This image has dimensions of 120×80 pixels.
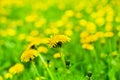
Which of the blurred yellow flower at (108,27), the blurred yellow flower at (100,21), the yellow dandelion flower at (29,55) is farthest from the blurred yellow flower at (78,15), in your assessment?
the yellow dandelion flower at (29,55)

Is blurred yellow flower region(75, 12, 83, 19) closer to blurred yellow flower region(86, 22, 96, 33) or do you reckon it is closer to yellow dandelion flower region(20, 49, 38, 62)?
blurred yellow flower region(86, 22, 96, 33)

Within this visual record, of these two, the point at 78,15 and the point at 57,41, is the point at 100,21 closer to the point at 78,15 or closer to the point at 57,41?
the point at 78,15

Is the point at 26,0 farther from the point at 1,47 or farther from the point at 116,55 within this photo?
the point at 116,55

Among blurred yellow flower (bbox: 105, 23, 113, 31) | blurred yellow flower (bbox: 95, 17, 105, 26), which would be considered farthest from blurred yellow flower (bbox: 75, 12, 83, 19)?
blurred yellow flower (bbox: 105, 23, 113, 31)

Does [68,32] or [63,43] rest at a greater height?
[68,32]

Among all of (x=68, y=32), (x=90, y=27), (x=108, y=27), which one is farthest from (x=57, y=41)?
(x=68, y=32)

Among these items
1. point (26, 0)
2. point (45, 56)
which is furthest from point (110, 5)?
point (26, 0)

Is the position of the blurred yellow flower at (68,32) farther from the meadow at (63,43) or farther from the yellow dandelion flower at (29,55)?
the yellow dandelion flower at (29,55)

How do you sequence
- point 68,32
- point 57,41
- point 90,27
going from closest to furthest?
point 57,41 < point 90,27 < point 68,32
